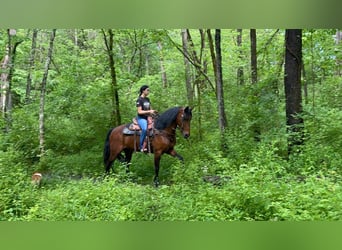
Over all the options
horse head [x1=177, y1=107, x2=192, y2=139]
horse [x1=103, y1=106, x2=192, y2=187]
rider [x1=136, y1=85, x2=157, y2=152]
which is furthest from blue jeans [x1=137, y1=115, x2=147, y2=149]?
horse head [x1=177, y1=107, x2=192, y2=139]

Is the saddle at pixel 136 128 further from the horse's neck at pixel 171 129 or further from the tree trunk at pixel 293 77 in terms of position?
the tree trunk at pixel 293 77

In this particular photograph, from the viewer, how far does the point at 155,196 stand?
4102 millimetres

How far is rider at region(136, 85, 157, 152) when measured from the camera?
537 cm

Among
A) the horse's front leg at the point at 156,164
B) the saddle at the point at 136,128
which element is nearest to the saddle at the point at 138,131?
the saddle at the point at 136,128

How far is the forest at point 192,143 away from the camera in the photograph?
343cm

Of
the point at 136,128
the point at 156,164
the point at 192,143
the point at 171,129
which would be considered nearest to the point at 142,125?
the point at 136,128

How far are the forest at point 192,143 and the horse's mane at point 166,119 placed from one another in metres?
0.59

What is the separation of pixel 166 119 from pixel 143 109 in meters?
0.37

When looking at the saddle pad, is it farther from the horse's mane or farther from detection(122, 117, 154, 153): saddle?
the horse's mane

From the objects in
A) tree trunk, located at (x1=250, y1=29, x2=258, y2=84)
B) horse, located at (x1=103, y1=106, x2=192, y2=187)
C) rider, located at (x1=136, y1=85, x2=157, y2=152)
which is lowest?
horse, located at (x1=103, y1=106, x2=192, y2=187)

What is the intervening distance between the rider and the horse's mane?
0.19 metres

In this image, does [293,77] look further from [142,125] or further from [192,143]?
[142,125]
